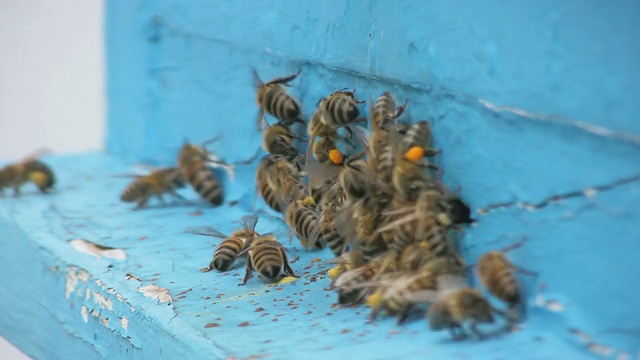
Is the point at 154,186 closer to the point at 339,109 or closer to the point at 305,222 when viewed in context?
the point at 305,222

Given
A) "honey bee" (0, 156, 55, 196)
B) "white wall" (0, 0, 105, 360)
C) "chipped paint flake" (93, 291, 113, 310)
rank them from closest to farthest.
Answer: "chipped paint flake" (93, 291, 113, 310), "honey bee" (0, 156, 55, 196), "white wall" (0, 0, 105, 360)

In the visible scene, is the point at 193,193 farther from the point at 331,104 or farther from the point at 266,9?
the point at 331,104

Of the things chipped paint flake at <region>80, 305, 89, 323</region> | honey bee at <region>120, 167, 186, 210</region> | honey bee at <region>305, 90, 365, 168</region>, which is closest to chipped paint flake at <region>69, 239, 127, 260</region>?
chipped paint flake at <region>80, 305, 89, 323</region>

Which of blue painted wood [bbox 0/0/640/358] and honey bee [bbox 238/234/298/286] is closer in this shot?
blue painted wood [bbox 0/0/640/358]

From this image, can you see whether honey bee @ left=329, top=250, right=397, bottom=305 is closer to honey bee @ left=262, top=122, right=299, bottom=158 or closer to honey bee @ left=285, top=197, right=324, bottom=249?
honey bee @ left=285, top=197, right=324, bottom=249

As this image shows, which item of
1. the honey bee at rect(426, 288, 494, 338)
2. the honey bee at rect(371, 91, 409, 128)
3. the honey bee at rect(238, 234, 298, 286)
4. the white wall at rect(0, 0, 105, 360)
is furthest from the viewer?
the white wall at rect(0, 0, 105, 360)

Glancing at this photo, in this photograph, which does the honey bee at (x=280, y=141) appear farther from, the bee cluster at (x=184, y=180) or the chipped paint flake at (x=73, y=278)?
the chipped paint flake at (x=73, y=278)

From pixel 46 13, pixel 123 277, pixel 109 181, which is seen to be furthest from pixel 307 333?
pixel 46 13
